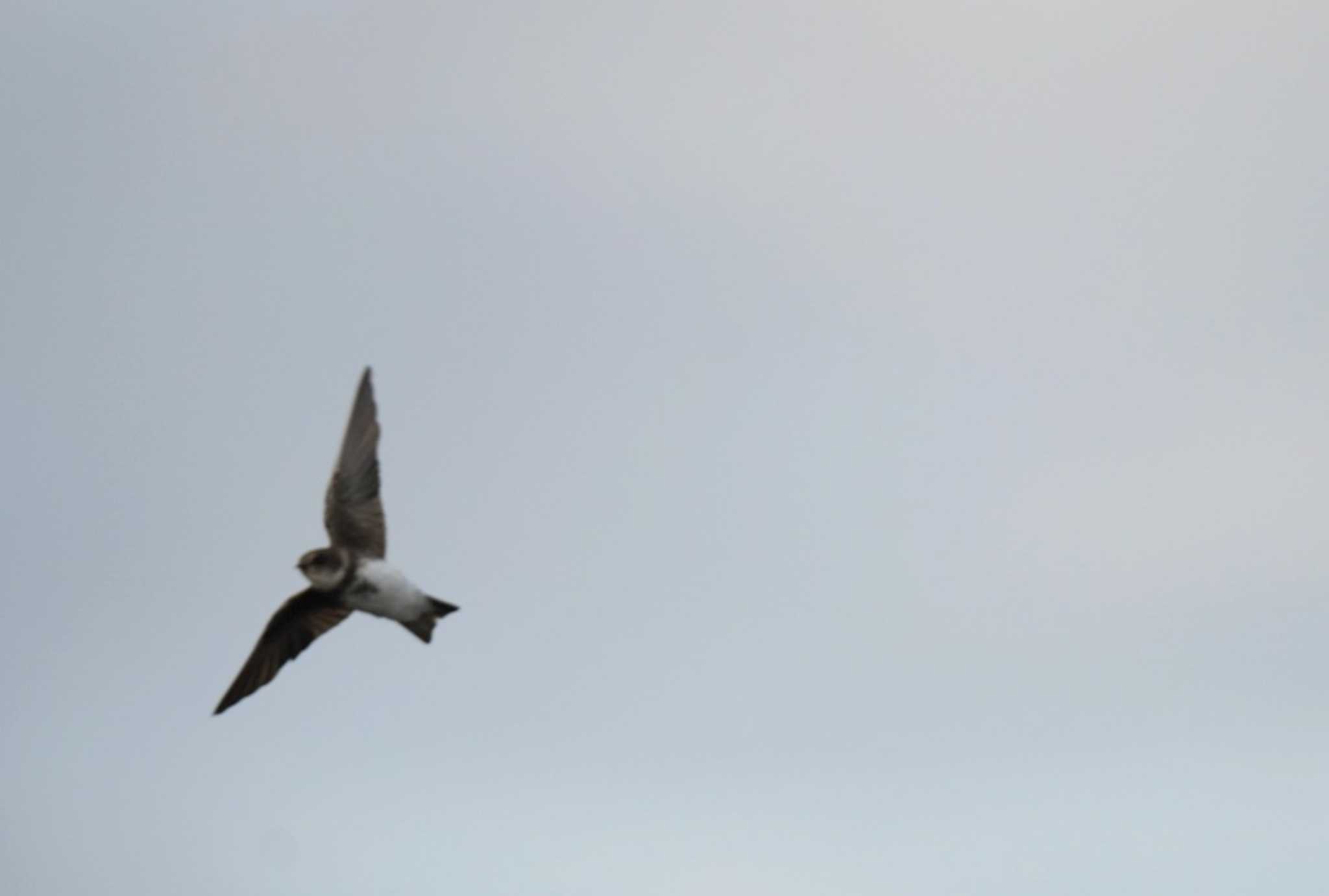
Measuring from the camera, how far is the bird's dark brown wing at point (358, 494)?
3578 cm

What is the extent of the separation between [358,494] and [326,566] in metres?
1.66

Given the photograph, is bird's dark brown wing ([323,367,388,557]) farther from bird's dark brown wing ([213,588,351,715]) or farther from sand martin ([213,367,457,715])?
bird's dark brown wing ([213,588,351,715])

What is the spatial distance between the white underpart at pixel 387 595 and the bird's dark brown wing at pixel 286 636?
808 millimetres

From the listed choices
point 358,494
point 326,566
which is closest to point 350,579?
point 326,566

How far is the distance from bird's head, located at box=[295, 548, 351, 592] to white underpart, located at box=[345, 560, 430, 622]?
260 mm

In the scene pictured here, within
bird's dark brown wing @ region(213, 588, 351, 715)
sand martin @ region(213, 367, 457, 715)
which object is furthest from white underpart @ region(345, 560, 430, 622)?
bird's dark brown wing @ region(213, 588, 351, 715)

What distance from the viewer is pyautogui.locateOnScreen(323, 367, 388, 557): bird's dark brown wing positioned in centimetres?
3578

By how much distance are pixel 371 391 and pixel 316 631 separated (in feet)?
14.1

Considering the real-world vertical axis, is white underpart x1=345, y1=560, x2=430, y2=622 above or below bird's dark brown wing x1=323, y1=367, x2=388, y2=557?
below

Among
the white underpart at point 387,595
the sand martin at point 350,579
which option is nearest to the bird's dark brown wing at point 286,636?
the sand martin at point 350,579

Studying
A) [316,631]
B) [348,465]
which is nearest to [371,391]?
[348,465]

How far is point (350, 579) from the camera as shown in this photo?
115 ft

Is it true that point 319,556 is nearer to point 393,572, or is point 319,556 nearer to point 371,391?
point 393,572

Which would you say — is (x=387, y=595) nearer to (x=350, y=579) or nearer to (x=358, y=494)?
(x=350, y=579)
